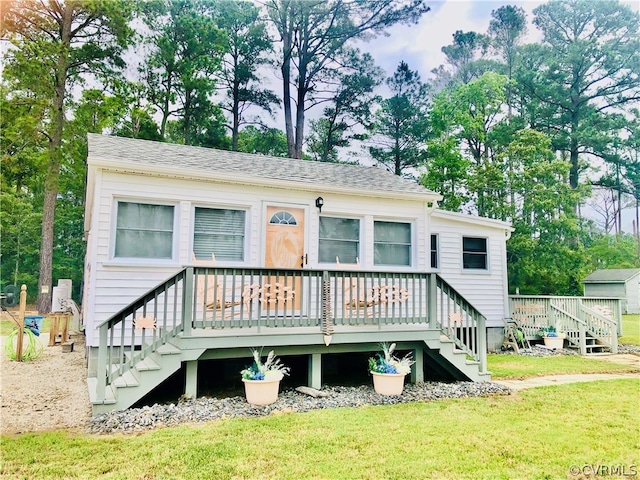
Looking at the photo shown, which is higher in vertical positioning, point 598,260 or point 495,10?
point 495,10

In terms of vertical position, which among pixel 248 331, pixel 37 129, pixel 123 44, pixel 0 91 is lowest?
pixel 248 331

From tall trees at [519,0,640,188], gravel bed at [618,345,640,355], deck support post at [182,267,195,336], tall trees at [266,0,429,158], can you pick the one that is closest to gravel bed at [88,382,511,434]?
deck support post at [182,267,195,336]

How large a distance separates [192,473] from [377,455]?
5.26 ft

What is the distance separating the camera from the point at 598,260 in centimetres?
2638

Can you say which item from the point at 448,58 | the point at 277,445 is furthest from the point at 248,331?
the point at 448,58

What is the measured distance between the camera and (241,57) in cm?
2241

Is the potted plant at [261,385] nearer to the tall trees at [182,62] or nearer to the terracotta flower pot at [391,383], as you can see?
the terracotta flower pot at [391,383]

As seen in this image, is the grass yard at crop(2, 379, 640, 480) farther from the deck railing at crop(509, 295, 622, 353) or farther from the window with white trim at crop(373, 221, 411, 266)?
the deck railing at crop(509, 295, 622, 353)

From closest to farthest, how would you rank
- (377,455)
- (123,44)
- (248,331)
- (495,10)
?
(377,455), (248,331), (123,44), (495,10)

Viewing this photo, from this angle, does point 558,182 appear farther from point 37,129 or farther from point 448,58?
point 37,129

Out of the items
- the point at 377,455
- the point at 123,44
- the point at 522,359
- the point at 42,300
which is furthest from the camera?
the point at 123,44

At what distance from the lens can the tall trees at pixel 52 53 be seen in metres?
16.3

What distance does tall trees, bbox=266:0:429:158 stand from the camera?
20.9 metres

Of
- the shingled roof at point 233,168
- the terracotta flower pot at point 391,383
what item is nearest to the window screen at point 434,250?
the shingled roof at point 233,168
